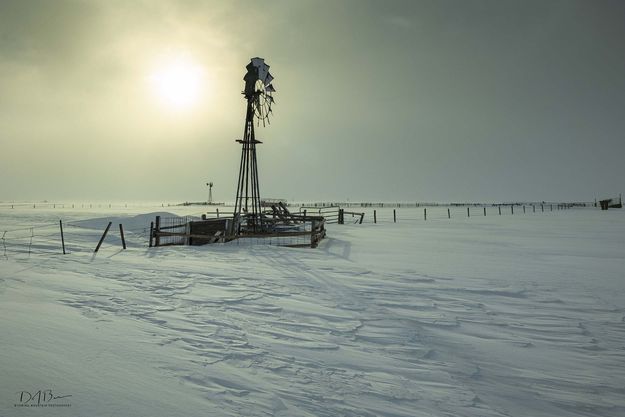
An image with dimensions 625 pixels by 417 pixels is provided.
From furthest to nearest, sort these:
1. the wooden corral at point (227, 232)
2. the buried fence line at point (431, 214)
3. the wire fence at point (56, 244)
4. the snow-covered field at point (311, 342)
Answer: the buried fence line at point (431, 214) < the wooden corral at point (227, 232) < the wire fence at point (56, 244) < the snow-covered field at point (311, 342)

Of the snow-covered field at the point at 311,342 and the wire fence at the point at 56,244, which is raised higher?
the wire fence at the point at 56,244

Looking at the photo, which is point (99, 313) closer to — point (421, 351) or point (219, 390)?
point (219, 390)

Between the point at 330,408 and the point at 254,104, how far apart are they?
19.3 meters

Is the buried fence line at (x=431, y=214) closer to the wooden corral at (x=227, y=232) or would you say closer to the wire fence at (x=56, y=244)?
the wooden corral at (x=227, y=232)

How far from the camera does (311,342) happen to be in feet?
15.4

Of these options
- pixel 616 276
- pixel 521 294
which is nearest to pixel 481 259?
pixel 616 276

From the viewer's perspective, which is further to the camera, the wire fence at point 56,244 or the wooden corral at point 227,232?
the wooden corral at point 227,232

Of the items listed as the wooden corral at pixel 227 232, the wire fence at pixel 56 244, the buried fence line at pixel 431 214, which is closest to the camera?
the wire fence at pixel 56 244

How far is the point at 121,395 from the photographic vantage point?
3.20m

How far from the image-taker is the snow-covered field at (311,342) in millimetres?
3230

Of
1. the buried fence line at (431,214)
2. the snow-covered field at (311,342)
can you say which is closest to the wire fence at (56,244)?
the snow-covered field at (311,342)

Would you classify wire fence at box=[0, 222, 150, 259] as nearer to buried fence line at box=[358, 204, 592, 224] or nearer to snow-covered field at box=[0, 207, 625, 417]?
snow-covered field at box=[0, 207, 625, 417]

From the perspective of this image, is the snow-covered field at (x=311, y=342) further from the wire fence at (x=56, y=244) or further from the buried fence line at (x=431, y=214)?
the buried fence line at (x=431, y=214)

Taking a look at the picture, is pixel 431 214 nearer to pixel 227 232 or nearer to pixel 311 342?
pixel 227 232
